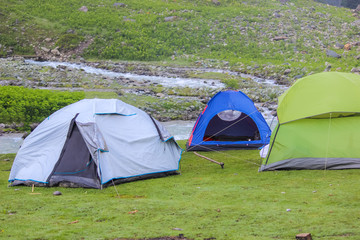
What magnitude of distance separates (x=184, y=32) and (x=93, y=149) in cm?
3992

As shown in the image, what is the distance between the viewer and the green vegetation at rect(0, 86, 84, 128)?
67.7ft

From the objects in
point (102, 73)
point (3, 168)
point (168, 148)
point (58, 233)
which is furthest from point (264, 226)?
point (102, 73)

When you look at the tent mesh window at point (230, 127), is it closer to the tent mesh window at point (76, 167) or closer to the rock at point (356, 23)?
the tent mesh window at point (76, 167)

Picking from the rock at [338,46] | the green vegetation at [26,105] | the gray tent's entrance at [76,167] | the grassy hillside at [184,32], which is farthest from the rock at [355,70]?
the gray tent's entrance at [76,167]

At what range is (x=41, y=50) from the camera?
45.3 metres

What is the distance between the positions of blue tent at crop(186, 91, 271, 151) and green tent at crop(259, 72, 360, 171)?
318cm

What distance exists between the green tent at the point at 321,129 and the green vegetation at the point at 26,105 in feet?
40.4

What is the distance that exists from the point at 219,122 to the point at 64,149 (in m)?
6.82

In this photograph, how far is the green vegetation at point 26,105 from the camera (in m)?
20.6

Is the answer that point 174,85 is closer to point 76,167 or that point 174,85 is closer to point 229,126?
point 229,126

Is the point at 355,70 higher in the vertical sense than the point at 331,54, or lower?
higher

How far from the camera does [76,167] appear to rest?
35.2 ft

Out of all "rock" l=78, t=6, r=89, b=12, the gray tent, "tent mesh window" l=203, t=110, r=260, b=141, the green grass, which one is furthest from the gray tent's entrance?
"rock" l=78, t=6, r=89, b=12

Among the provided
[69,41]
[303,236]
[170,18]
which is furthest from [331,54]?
[303,236]
